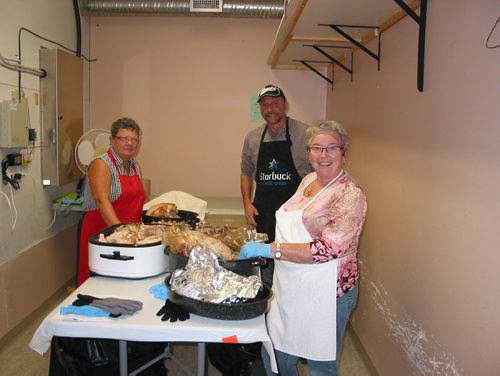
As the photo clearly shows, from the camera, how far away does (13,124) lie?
2.72m

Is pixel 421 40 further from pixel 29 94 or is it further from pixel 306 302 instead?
pixel 29 94

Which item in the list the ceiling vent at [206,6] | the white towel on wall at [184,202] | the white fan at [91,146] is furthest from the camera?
the ceiling vent at [206,6]

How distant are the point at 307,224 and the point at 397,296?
85 centimetres

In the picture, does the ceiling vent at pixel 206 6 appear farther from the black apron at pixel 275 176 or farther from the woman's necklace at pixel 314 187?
the woman's necklace at pixel 314 187

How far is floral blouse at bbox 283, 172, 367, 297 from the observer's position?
5.21ft

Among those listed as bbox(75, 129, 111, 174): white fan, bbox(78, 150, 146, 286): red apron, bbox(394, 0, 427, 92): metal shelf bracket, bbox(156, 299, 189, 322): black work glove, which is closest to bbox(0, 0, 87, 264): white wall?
bbox(75, 129, 111, 174): white fan

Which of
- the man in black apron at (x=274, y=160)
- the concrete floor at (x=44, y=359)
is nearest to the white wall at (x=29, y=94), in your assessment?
the concrete floor at (x=44, y=359)

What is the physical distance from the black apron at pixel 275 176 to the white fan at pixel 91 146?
1.27 meters

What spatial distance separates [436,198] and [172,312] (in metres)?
1.14

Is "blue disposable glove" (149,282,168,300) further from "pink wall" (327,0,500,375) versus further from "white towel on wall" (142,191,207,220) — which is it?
"white towel on wall" (142,191,207,220)

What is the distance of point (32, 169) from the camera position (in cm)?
316

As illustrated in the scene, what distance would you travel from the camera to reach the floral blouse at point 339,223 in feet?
5.21

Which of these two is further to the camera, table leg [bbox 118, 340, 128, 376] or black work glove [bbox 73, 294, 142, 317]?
table leg [bbox 118, 340, 128, 376]

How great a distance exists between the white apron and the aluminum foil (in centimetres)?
28
